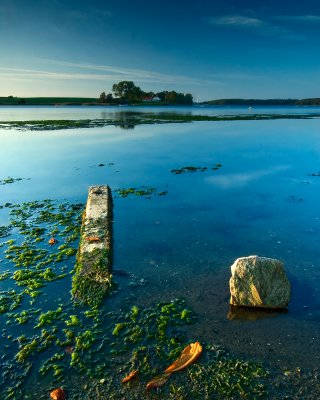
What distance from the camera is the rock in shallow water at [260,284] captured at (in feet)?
28.9

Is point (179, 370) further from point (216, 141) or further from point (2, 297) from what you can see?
point (216, 141)

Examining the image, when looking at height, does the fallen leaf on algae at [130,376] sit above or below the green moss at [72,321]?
above

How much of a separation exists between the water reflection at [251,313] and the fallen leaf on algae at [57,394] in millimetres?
4228

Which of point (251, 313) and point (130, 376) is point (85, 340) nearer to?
point (130, 376)

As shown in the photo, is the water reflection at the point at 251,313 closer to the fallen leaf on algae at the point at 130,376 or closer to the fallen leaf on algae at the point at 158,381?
the fallen leaf on algae at the point at 158,381

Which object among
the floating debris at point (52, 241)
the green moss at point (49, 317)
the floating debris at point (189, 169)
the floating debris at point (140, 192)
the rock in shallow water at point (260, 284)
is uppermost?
the rock in shallow water at point (260, 284)

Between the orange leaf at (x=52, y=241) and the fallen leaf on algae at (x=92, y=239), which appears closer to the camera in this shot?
the fallen leaf on algae at (x=92, y=239)

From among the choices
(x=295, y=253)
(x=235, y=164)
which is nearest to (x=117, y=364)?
(x=295, y=253)

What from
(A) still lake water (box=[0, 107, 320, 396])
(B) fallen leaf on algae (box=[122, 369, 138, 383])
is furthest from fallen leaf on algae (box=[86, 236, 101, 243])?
(B) fallen leaf on algae (box=[122, 369, 138, 383])

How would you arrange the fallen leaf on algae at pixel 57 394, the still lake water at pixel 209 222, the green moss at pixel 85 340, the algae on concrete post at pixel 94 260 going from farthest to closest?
the algae on concrete post at pixel 94 260, the still lake water at pixel 209 222, the green moss at pixel 85 340, the fallen leaf on algae at pixel 57 394

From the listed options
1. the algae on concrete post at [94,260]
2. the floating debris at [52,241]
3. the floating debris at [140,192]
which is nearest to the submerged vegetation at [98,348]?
the algae on concrete post at [94,260]

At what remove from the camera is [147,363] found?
7.17 meters

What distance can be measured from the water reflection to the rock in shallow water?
107 mm

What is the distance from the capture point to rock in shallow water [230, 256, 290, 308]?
8.82 meters
